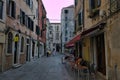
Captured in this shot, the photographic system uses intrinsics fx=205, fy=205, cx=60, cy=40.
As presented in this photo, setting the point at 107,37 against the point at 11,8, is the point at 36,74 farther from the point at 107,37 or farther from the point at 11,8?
the point at 11,8

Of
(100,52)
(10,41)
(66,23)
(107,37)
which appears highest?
(66,23)

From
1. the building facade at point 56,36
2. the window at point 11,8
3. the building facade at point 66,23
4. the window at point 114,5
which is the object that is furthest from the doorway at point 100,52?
the building facade at point 56,36

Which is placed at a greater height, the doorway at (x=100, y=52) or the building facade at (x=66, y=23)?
the building facade at (x=66, y=23)

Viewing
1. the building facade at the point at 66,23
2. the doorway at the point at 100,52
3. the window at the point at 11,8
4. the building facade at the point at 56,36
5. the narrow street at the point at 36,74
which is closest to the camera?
the doorway at the point at 100,52

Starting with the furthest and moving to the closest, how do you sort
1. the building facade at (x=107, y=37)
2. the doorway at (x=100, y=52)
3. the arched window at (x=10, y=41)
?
the arched window at (x=10, y=41)
the doorway at (x=100, y=52)
the building facade at (x=107, y=37)

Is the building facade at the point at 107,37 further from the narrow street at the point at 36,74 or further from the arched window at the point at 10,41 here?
the arched window at the point at 10,41

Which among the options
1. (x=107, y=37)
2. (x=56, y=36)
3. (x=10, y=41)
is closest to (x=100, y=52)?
(x=107, y=37)

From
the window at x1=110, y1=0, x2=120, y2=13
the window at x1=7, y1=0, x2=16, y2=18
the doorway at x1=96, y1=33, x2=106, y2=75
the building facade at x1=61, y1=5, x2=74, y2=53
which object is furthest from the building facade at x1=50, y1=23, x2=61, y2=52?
the window at x1=110, y1=0, x2=120, y2=13

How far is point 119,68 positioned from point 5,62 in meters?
10.0

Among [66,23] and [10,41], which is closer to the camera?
[10,41]

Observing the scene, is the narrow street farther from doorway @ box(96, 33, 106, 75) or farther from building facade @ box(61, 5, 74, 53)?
building facade @ box(61, 5, 74, 53)

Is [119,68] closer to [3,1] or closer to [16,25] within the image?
[3,1]

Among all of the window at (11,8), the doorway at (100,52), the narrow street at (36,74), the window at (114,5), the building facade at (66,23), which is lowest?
the narrow street at (36,74)

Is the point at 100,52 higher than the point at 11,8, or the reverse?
the point at 11,8
